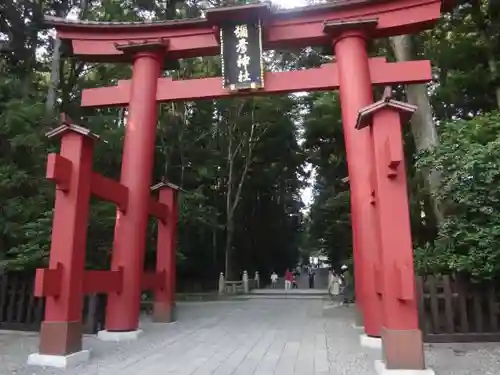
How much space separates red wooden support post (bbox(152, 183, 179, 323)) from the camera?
10.7 m

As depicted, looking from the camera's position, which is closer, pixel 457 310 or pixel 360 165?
pixel 457 310

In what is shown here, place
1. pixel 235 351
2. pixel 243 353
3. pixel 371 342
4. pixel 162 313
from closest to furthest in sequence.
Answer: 1. pixel 243 353
2. pixel 235 351
3. pixel 371 342
4. pixel 162 313

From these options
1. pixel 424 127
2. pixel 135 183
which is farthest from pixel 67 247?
pixel 424 127

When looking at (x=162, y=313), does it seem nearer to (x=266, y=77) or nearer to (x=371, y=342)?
(x=371, y=342)

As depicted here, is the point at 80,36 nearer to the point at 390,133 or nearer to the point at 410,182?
the point at 390,133

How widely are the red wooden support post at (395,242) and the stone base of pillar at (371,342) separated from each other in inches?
72.3

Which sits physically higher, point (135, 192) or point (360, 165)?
point (360, 165)

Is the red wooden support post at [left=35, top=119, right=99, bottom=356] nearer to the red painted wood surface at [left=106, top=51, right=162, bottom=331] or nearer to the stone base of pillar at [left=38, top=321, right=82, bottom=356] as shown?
the stone base of pillar at [left=38, top=321, right=82, bottom=356]

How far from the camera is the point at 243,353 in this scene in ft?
22.7

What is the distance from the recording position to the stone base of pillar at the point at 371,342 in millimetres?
7251

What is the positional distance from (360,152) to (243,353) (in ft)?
13.5

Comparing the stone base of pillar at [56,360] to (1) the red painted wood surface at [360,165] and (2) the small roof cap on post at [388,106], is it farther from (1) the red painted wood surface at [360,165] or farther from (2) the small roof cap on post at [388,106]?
(2) the small roof cap on post at [388,106]

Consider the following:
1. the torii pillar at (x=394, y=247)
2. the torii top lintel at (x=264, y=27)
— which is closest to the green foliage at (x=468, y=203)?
the torii pillar at (x=394, y=247)

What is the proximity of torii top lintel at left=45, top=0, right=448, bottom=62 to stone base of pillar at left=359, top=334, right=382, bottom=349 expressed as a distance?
19.7 feet
